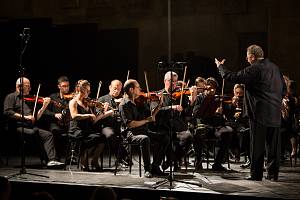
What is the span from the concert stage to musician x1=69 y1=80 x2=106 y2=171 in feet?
0.88

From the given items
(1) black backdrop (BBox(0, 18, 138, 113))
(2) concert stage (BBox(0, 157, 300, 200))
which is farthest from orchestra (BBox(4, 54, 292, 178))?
(1) black backdrop (BBox(0, 18, 138, 113))

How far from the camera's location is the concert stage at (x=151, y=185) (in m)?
4.93

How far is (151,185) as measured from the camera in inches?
209

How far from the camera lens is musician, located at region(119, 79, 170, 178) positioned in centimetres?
602

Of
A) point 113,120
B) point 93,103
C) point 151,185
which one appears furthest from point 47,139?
point 151,185

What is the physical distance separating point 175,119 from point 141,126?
0.46 m

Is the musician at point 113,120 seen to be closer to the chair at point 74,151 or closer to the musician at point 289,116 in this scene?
the chair at point 74,151

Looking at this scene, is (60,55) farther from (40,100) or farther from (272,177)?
(272,177)

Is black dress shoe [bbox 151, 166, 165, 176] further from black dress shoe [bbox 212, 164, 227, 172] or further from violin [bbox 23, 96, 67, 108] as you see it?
violin [bbox 23, 96, 67, 108]

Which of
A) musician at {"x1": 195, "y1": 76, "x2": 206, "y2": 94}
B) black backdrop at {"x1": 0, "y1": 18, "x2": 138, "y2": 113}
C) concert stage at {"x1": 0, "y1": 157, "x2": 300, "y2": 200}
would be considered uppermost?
black backdrop at {"x1": 0, "y1": 18, "x2": 138, "y2": 113}

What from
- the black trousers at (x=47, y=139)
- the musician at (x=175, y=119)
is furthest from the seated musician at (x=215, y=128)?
the black trousers at (x=47, y=139)

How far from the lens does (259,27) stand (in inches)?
400

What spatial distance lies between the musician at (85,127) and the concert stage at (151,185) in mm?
267

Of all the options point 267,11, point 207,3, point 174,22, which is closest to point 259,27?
point 267,11
